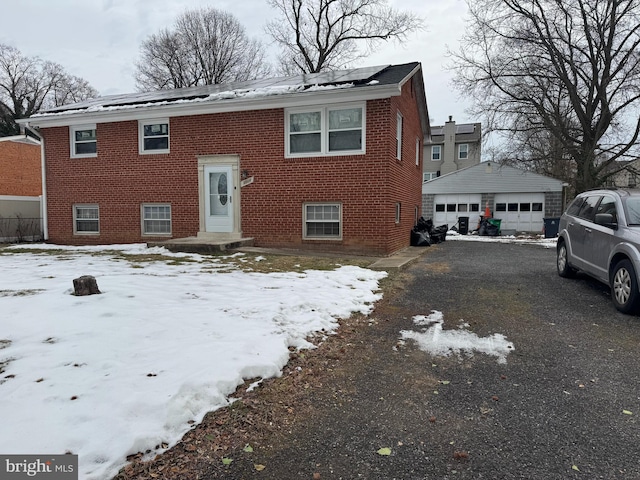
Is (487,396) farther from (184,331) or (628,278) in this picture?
(628,278)

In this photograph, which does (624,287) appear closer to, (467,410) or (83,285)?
(467,410)

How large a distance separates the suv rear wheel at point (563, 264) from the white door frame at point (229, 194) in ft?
27.3

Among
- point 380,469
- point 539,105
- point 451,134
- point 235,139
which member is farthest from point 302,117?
point 451,134

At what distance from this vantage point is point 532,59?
21828 mm

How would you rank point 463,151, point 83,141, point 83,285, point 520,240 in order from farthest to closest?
point 463,151 → point 520,240 → point 83,141 → point 83,285

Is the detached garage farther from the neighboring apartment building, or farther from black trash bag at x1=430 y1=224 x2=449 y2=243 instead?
the neighboring apartment building

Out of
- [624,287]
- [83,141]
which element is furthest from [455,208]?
[624,287]

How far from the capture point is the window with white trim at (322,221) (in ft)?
37.6

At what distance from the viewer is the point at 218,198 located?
12523mm

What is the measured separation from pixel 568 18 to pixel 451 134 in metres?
18.5

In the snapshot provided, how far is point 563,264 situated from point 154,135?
11995 millimetres

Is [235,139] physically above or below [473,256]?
above

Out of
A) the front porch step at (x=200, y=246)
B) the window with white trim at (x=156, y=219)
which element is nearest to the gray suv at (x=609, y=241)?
the front porch step at (x=200, y=246)

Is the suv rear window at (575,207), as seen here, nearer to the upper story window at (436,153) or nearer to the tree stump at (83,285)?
the tree stump at (83,285)
